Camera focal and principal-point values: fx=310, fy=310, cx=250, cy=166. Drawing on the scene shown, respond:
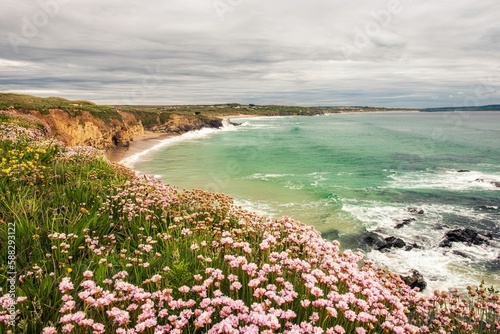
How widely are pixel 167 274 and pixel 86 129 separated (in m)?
42.9

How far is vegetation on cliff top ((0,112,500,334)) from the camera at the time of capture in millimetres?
3373

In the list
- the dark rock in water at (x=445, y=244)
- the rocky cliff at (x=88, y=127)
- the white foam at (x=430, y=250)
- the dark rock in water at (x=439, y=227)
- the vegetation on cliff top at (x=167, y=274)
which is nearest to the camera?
the vegetation on cliff top at (x=167, y=274)

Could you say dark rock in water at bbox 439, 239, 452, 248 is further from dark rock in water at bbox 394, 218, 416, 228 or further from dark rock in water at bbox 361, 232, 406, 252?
dark rock in water at bbox 394, 218, 416, 228

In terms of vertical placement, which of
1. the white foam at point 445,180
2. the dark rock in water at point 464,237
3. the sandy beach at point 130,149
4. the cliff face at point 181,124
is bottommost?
the dark rock in water at point 464,237

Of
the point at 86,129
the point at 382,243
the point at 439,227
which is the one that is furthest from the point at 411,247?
the point at 86,129

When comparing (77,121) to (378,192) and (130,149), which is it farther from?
(378,192)

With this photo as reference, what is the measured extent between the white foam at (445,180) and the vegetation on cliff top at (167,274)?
87.2 feet

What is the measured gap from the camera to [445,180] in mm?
32594

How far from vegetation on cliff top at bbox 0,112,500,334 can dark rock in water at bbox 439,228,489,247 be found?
40.5ft

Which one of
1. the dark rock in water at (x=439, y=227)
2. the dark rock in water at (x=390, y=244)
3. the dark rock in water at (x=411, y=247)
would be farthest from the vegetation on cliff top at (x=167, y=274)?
the dark rock in water at (x=439, y=227)

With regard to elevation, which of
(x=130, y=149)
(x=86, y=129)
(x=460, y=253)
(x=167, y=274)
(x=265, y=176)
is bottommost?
(x=460, y=253)

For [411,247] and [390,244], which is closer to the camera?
[411,247]

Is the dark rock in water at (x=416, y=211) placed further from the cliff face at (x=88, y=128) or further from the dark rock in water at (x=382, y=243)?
the cliff face at (x=88, y=128)

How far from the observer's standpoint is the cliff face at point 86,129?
1417 inches
